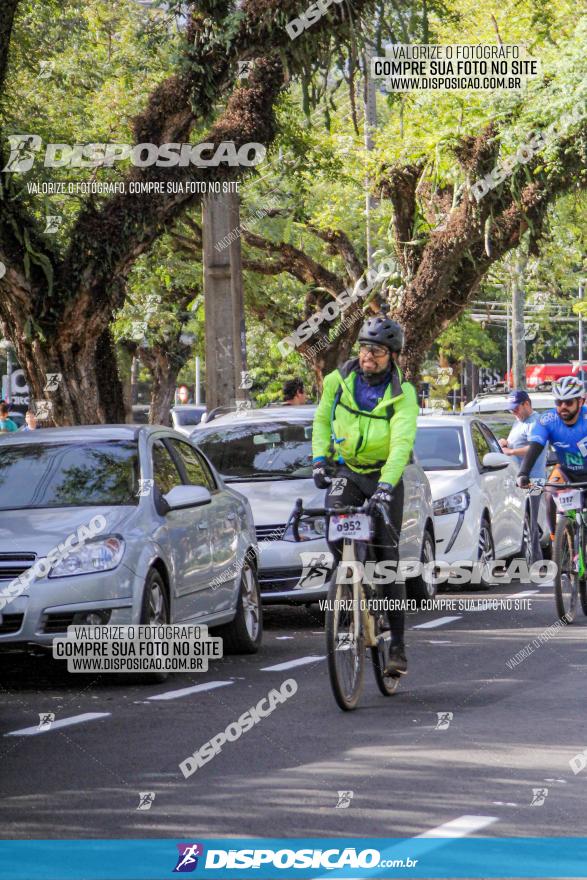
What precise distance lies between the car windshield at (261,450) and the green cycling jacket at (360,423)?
169 inches

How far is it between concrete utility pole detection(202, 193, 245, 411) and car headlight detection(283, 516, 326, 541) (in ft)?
28.8

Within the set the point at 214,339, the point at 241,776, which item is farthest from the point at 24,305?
the point at 241,776

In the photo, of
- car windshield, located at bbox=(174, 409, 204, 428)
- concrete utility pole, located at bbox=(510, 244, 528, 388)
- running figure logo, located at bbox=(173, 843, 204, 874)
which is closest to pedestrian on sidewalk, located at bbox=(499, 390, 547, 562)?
running figure logo, located at bbox=(173, 843, 204, 874)

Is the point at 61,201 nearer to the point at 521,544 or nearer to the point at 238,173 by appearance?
the point at 238,173

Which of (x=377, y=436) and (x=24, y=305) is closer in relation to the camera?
(x=377, y=436)

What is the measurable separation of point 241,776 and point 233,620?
4364 millimetres

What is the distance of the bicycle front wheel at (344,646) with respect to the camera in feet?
28.7

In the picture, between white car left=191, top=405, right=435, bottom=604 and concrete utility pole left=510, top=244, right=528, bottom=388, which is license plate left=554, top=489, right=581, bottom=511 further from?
concrete utility pole left=510, top=244, right=528, bottom=388

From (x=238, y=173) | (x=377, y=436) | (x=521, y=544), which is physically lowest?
(x=521, y=544)

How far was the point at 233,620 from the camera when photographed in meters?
11.6

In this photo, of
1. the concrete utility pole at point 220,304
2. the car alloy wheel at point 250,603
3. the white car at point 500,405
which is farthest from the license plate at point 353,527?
the white car at point 500,405

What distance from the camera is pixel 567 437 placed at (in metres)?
13.3

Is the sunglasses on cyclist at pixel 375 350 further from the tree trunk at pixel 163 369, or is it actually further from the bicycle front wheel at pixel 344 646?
the tree trunk at pixel 163 369

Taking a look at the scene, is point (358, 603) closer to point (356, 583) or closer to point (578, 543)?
point (356, 583)
